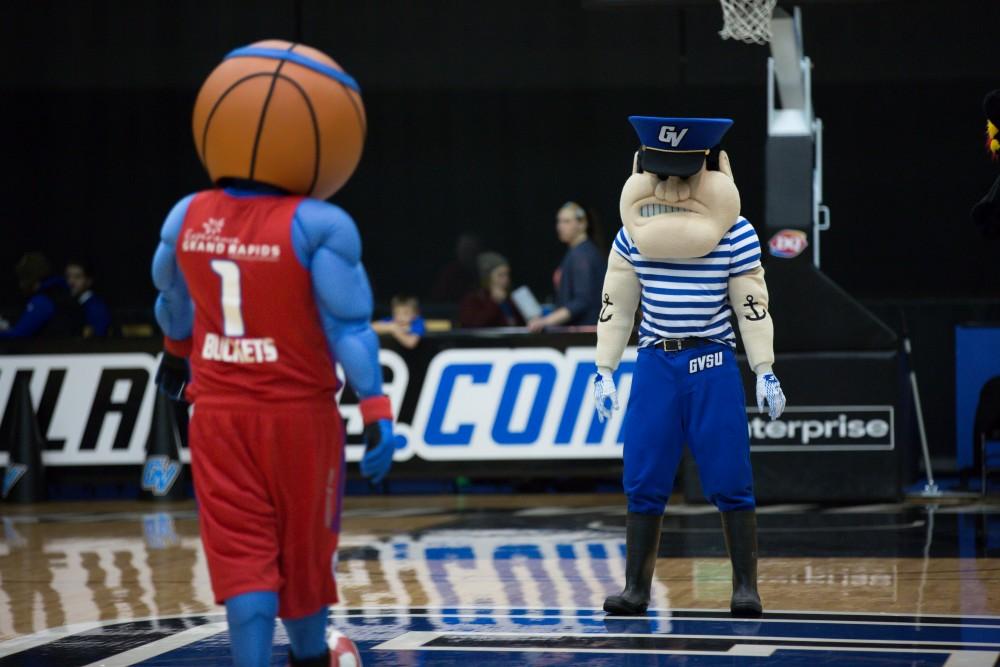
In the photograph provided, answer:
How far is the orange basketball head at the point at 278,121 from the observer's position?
4578 mm

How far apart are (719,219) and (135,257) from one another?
10.2 meters

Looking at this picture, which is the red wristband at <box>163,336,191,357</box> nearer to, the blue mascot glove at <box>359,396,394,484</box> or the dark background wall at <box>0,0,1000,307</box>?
Result: the blue mascot glove at <box>359,396,394,484</box>

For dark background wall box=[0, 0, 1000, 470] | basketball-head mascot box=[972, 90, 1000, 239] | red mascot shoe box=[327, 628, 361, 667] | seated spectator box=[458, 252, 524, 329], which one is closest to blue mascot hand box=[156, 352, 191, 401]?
red mascot shoe box=[327, 628, 361, 667]

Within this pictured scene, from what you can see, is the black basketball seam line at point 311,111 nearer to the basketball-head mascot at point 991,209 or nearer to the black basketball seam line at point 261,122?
the black basketball seam line at point 261,122

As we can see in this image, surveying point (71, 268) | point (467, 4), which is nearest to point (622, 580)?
point (71, 268)

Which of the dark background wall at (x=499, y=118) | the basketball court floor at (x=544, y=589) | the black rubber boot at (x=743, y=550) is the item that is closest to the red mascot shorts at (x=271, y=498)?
the basketball court floor at (x=544, y=589)

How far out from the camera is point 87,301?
45.0ft

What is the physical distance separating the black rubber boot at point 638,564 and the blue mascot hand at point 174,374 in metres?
2.21

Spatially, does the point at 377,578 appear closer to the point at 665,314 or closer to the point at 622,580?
the point at 622,580

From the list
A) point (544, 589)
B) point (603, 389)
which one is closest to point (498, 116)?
Result: point (544, 589)

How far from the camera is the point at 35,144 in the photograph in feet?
52.1

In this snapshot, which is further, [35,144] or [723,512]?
[35,144]

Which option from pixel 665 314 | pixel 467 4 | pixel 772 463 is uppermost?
pixel 467 4

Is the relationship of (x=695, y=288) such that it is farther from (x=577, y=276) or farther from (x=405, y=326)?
(x=405, y=326)
